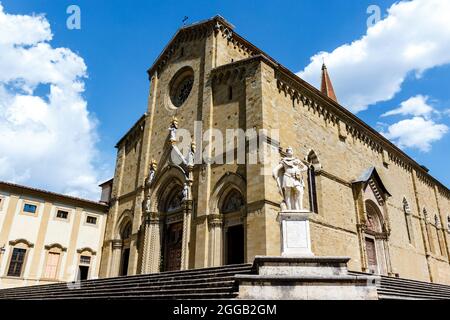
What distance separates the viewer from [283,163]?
1026cm

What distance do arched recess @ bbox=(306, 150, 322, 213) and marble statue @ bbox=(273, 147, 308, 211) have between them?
7.82 meters

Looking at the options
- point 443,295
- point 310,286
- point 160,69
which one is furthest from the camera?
point 160,69

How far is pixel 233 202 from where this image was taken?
16109 mm

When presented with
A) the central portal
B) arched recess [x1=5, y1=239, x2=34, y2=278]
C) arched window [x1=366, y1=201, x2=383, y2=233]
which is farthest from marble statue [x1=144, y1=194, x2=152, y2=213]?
arched window [x1=366, y1=201, x2=383, y2=233]

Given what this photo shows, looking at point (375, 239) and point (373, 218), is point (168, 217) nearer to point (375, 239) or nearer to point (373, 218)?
point (375, 239)

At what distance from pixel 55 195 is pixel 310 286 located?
772 inches

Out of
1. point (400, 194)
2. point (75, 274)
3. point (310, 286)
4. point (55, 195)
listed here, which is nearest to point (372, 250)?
point (400, 194)

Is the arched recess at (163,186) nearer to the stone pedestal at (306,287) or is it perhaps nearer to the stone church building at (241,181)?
the stone church building at (241,181)

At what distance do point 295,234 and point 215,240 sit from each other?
6.96 m

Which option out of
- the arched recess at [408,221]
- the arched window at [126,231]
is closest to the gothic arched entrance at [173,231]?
the arched window at [126,231]

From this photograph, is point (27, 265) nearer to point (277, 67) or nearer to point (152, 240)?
point (152, 240)

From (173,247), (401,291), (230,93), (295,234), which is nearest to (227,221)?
(173,247)

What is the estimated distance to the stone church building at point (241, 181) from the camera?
51.9 ft

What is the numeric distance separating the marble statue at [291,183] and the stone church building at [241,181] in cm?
401
